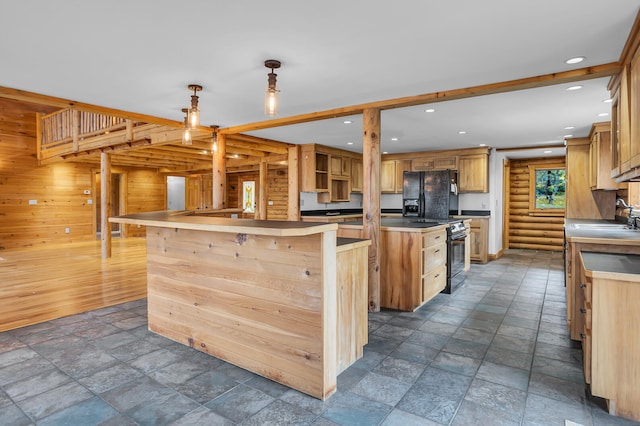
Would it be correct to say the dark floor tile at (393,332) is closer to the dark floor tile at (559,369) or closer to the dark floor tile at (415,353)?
the dark floor tile at (415,353)

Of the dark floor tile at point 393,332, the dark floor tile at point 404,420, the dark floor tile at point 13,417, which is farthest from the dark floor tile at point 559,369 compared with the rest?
the dark floor tile at point 13,417

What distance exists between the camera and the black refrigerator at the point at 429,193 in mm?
6211

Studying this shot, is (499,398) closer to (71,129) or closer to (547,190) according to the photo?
(547,190)

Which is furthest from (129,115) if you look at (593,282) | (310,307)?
(593,282)

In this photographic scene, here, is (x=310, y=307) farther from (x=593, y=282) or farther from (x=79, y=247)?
(x=79, y=247)

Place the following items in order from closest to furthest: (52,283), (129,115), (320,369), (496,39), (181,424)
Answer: (181,424) → (320,369) → (496,39) → (129,115) → (52,283)

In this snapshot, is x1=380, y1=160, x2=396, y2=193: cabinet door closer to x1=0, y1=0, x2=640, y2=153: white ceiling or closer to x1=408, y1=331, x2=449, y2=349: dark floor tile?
x1=0, y1=0, x2=640, y2=153: white ceiling

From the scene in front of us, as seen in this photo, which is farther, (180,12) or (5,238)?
(5,238)

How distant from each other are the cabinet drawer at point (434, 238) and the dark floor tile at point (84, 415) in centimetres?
299

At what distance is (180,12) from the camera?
193cm

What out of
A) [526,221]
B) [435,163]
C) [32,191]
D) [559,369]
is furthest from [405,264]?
[32,191]

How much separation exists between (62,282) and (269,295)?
405 cm

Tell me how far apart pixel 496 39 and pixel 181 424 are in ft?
9.27

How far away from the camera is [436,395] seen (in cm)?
212
